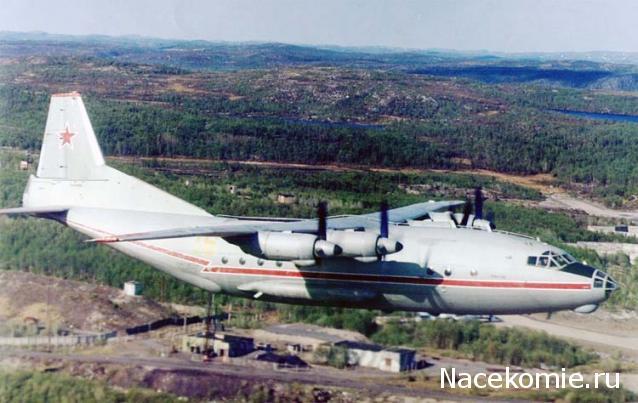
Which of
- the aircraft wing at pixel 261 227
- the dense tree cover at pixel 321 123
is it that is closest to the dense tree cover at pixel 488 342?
the aircraft wing at pixel 261 227

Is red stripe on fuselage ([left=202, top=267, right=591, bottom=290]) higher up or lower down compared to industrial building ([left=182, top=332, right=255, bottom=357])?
higher up

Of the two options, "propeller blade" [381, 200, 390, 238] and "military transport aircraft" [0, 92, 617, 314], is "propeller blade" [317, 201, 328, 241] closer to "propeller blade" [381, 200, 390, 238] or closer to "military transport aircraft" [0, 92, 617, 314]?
"military transport aircraft" [0, 92, 617, 314]

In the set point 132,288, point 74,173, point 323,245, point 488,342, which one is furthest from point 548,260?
point 132,288

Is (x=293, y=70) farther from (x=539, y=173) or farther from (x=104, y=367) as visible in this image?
(x=104, y=367)

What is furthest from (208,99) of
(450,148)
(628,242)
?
(628,242)

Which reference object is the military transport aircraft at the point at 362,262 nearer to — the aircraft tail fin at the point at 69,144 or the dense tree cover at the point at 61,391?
the aircraft tail fin at the point at 69,144

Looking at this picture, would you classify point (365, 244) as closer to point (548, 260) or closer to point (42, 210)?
point (548, 260)

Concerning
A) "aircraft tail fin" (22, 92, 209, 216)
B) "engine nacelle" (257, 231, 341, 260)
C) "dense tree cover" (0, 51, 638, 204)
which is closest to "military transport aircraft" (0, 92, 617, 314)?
"engine nacelle" (257, 231, 341, 260)
